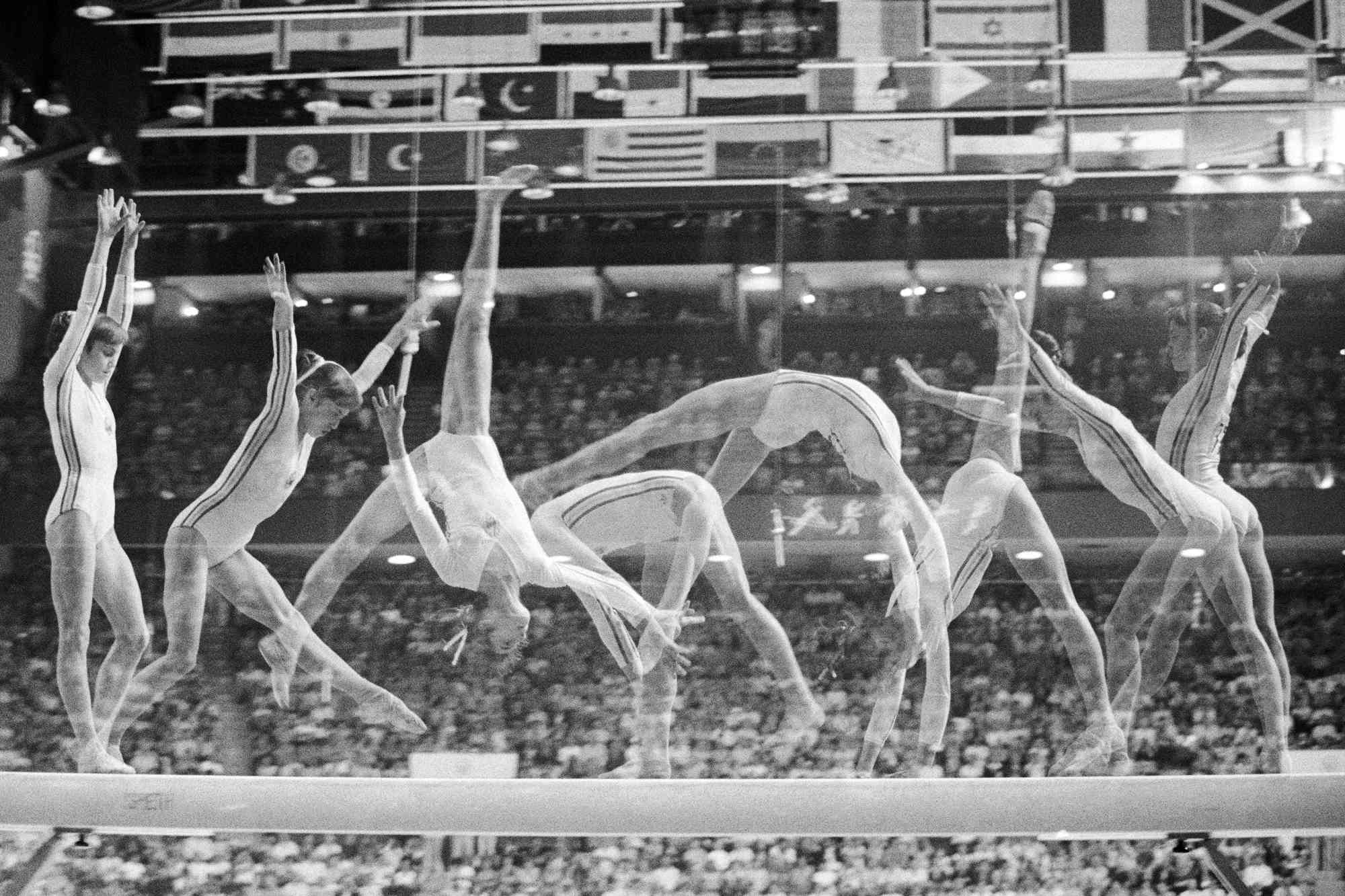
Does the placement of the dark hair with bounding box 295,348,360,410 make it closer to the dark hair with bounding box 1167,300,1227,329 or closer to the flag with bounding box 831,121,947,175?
the flag with bounding box 831,121,947,175

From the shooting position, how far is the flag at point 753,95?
8.20 meters

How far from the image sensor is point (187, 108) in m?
8.10

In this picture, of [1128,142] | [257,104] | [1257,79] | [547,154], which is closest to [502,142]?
[547,154]

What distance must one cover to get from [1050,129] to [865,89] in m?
0.94

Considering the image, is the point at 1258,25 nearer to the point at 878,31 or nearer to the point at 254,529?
the point at 878,31

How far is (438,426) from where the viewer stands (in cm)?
776

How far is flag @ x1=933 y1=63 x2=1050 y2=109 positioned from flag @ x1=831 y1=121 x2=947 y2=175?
0.24 metres

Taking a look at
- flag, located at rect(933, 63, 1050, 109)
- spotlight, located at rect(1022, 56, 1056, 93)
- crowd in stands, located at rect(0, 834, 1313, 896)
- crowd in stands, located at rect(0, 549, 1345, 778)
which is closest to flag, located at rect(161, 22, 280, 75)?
crowd in stands, located at rect(0, 549, 1345, 778)

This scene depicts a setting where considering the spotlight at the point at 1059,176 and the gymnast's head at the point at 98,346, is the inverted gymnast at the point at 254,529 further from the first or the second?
the spotlight at the point at 1059,176

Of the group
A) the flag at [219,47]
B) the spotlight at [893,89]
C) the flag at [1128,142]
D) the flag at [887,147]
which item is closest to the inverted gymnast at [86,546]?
the flag at [219,47]

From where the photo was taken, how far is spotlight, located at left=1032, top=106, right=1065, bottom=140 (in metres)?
8.07

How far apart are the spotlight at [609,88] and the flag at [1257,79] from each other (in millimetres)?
2920

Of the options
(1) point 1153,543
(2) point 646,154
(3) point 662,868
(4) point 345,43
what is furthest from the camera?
(3) point 662,868

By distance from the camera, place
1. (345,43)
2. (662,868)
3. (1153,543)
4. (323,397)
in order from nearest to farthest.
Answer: (1153,543), (323,397), (345,43), (662,868)
